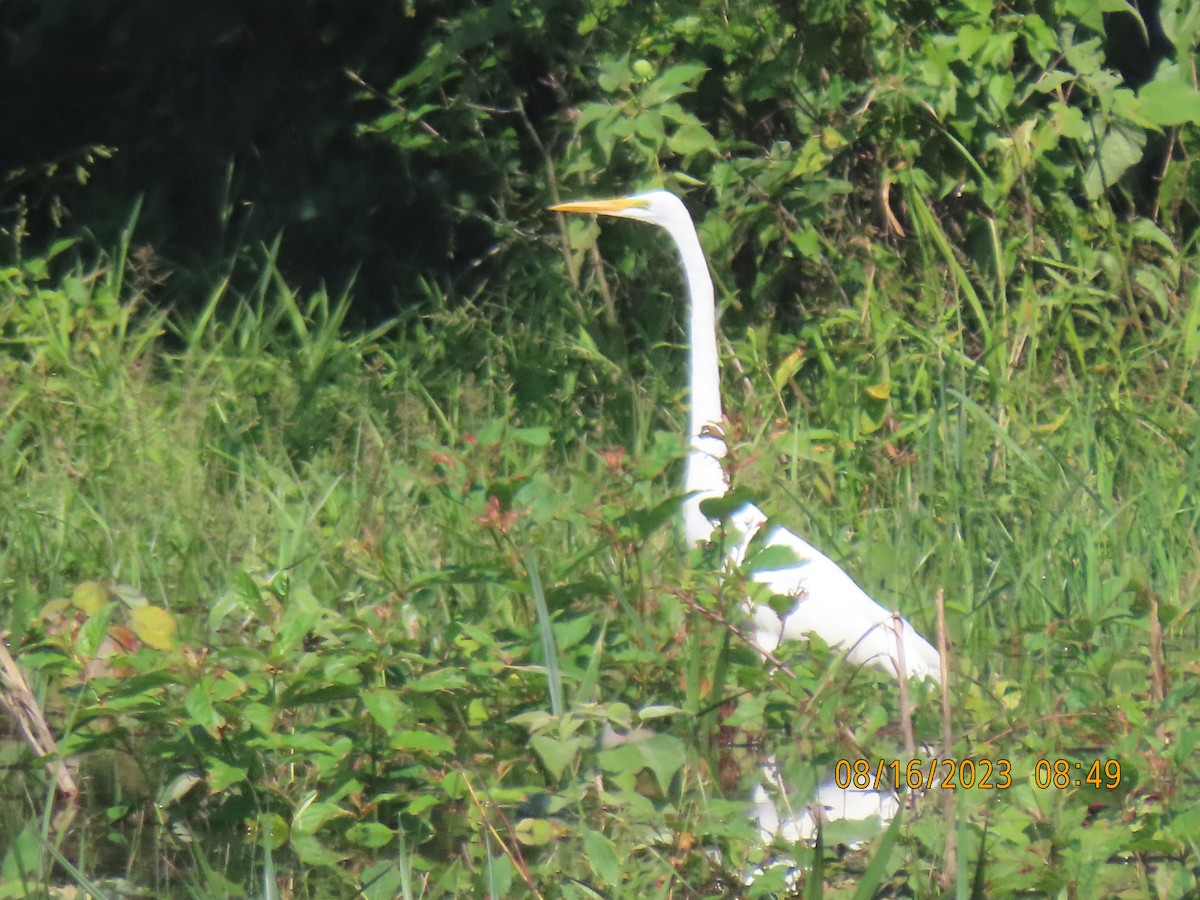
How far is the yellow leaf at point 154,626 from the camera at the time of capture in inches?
82.8

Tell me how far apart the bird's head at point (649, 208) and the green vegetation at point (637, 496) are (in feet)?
1.50

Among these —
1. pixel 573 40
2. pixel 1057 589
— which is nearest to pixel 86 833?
pixel 1057 589

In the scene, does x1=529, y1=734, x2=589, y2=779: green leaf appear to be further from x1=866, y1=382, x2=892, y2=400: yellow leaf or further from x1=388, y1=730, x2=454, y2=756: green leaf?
x1=866, y1=382, x2=892, y2=400: yellow leaf

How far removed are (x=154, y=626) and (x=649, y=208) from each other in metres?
1.58

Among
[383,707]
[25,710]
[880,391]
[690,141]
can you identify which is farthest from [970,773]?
[690,141]

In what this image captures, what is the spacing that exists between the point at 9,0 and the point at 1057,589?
13.3ft

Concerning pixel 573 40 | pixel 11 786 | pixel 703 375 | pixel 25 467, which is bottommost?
pixel 25 467

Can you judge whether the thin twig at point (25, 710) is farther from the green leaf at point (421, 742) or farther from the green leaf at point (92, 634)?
the green leaf at point (421, 742)

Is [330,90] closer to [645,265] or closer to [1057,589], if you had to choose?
[645,265]

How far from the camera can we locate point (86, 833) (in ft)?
7.29

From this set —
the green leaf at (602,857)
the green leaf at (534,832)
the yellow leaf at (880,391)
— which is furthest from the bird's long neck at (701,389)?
the green leaf at (602,857)

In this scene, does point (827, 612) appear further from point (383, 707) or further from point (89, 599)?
point (89, 599)

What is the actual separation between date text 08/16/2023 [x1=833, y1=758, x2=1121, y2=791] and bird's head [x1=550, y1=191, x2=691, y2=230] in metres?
1.61

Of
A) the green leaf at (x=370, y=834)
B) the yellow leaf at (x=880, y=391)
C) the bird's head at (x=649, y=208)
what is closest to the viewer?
the green leaf at (x=370, y=834)
